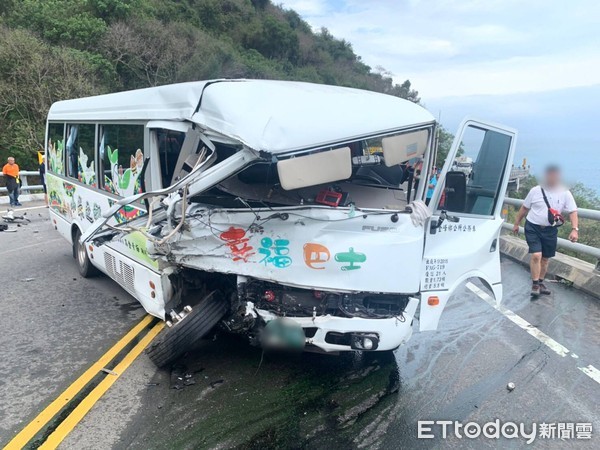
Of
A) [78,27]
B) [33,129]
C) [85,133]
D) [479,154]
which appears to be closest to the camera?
[479,154]

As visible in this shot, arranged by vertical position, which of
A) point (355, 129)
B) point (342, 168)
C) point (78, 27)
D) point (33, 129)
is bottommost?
point (33, 129)

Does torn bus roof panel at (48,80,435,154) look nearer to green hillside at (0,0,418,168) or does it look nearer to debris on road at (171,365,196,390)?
debris on road at (171,365,196,390)

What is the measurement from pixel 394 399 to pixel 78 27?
3405cm

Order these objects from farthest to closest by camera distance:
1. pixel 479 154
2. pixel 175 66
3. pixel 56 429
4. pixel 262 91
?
pixel 175 66, pixel 479 154, pixel 262 91, pixel 56 429

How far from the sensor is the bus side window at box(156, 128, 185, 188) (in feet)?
15.2

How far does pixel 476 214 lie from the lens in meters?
4.54

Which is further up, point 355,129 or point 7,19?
point 7,19

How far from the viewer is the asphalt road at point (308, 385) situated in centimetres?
357

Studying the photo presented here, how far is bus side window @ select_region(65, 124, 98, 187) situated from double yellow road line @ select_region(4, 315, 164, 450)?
2505 mm

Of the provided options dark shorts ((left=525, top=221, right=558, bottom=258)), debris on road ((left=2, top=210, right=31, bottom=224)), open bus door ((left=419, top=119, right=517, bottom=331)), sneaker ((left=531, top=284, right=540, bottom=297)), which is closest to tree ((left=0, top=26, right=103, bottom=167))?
debris on road ((left=2, top=210, right=31, bottom=224))

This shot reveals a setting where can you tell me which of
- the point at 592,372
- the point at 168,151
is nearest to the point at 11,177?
the point at 168,151

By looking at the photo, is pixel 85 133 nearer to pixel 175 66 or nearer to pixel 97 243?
pixel 97 243

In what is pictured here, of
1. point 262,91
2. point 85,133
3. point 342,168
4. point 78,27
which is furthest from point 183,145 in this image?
point 78,27

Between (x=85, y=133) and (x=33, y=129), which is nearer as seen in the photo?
(x=85, y=133)
